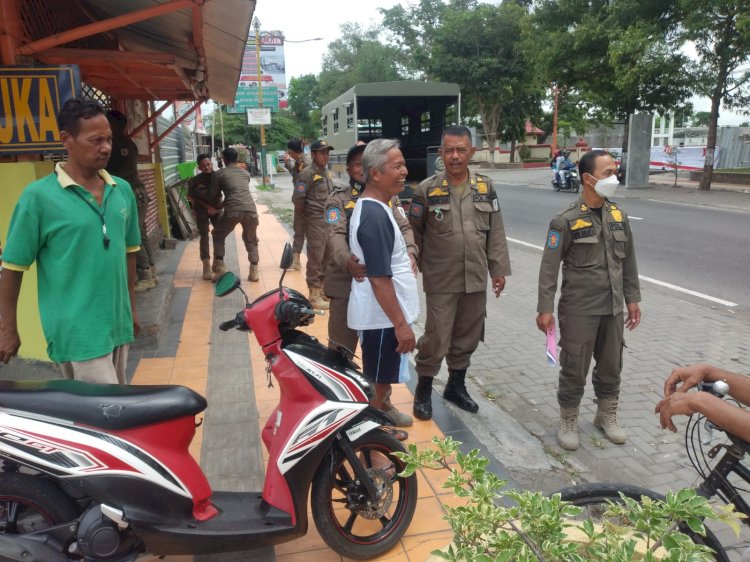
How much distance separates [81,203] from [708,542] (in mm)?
2537

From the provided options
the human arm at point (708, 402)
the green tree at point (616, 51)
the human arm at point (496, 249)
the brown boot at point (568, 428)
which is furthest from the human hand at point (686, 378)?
the green tree at point (616, 51)

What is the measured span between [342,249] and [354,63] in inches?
2283

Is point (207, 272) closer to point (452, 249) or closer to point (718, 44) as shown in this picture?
point (452, 249)

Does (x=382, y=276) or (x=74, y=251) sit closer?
(x=74, y=251)

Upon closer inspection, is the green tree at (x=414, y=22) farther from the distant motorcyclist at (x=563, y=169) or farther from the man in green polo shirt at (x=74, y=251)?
the man in green polo shirt at (x=74, y=251)

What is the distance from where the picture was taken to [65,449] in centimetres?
205

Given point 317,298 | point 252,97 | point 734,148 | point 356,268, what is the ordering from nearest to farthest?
point 356,268
point 317,298
point 252,97
point 734,148

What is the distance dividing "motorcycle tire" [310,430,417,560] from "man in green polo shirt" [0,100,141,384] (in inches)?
43.2

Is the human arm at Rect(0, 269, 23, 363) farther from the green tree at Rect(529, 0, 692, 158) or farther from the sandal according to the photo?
the green tree at Rect(529, 0, 692, 158)

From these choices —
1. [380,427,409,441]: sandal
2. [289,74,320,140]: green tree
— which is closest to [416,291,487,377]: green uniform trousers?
[380,427,409,441]: sandal

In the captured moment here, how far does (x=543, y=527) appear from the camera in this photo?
1.44 metres

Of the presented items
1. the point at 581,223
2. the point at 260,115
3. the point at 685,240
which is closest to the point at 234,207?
the point at 581,223

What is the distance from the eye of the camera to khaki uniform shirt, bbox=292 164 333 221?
22.1ft

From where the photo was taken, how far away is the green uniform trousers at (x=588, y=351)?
3518 mm
